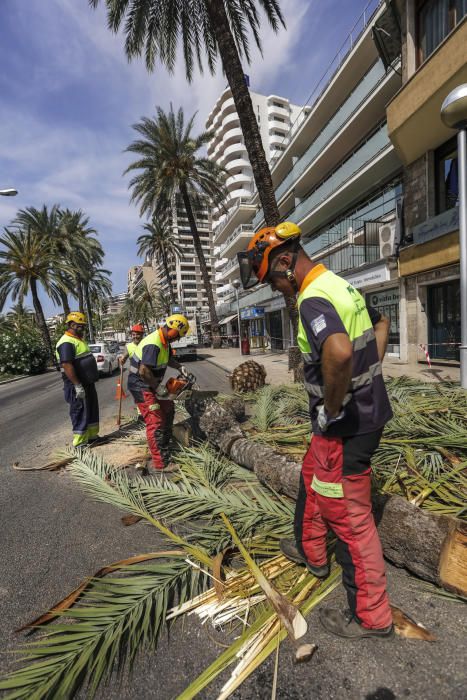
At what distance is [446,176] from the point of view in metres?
10.9

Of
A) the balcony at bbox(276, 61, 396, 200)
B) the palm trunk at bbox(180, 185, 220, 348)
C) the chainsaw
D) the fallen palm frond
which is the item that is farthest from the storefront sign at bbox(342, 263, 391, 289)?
the palm trunk at bbox(180, 185, 220, 348)

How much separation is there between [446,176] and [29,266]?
77.9 ft

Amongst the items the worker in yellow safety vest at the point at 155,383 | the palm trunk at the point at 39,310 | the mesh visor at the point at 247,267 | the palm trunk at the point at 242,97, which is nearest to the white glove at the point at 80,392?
the worker in yellow safety vest at the point at 155,383

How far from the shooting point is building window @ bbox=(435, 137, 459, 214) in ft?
34.6

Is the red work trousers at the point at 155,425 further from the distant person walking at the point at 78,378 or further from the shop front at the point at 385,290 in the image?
the shop front at the point at 385,290

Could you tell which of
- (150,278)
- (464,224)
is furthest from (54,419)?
(150,278)

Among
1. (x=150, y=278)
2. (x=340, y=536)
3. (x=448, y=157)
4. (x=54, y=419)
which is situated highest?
(x=150, y=278)

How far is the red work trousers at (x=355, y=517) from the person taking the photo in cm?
165

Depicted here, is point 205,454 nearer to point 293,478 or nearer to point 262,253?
point 293,478

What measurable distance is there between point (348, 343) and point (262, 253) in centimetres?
80

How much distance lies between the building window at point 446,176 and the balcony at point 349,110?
4737mm

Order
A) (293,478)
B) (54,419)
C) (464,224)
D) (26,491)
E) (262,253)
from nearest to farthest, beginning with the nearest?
(262,253), (293,478), (26,491), (464,224), (54,419)

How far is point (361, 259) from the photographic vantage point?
16.1 metres

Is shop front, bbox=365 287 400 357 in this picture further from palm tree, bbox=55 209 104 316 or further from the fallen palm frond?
palm tree, bbox=55 209 104 316
